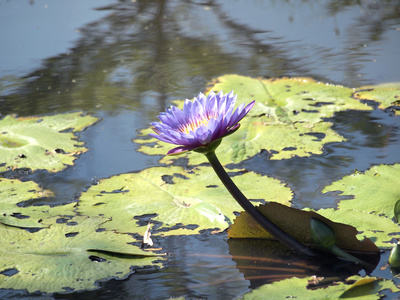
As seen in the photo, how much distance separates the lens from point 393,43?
2.64m

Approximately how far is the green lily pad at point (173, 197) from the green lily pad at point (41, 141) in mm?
324

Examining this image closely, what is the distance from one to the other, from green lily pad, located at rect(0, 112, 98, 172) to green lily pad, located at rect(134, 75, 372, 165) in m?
0.27

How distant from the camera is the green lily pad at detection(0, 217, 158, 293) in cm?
110

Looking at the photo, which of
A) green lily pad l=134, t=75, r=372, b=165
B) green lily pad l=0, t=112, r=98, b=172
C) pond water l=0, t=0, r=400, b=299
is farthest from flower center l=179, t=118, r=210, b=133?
green lily pad l=0, t=112, r=98, b=172

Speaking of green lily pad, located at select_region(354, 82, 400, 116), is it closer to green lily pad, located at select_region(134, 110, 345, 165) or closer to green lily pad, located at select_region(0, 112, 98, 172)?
green lily pad, located at select_region(134, 110, 345, 165)

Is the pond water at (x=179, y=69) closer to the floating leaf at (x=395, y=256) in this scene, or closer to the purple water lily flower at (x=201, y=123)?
the floating leaf at (x=395, y=256)

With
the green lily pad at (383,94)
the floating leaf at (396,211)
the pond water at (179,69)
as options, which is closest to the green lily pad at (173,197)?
the pond water at (179,69)

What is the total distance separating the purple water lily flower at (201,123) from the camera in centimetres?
98

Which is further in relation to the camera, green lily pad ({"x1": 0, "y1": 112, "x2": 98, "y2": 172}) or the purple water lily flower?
green lily pad ({"x1": 0, "y1": 112, "x2": 98, "y2": 172})

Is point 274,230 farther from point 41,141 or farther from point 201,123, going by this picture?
point 41,141

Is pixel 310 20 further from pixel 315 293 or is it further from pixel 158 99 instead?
pixel 315 293

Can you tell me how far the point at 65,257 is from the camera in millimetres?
1175

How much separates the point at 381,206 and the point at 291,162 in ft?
1.39

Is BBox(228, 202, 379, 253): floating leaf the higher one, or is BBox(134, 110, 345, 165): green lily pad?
BBox(228, 202, 379, 253): floating leaf
